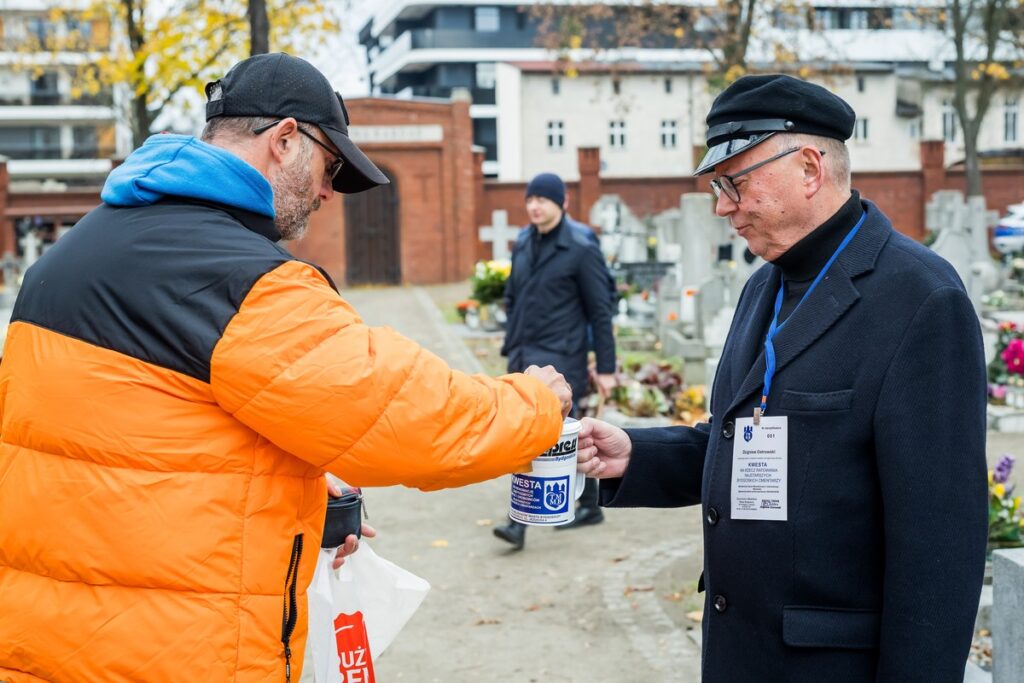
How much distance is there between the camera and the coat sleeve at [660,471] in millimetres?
2959

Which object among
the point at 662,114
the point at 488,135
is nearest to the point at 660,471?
the point at 662,114

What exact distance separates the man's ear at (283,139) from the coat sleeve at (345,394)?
35cm

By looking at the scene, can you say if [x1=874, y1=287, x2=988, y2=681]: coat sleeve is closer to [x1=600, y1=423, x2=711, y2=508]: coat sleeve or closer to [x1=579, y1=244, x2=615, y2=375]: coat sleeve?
[x1=600, y1=423, x2=711, y2=508]: coat sleeve

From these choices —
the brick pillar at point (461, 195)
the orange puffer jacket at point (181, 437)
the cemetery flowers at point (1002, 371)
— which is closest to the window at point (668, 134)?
the brick pillar at point (461, 195)

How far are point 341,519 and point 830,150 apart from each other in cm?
159

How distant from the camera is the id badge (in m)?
2.44

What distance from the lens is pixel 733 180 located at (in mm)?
2562

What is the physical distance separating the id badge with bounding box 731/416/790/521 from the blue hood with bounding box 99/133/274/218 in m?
1.15

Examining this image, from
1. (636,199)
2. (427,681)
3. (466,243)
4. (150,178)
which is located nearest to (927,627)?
(150,178)

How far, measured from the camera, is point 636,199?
32719 mm

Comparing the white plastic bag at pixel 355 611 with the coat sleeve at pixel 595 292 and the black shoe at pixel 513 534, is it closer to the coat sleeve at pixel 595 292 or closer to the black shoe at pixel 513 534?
→ the black shoe at pixel 513 534

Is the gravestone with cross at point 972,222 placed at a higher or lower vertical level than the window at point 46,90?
lower

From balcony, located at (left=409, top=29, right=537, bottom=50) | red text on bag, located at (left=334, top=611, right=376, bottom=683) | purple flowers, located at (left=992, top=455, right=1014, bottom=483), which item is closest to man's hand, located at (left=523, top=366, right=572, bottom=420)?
red text on bag, located at (left=334, top=611, right=376, bottom=683)

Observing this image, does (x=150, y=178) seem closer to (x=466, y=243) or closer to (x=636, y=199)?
(x=466, y=243)
